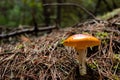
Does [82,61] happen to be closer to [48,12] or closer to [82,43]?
[82,43]

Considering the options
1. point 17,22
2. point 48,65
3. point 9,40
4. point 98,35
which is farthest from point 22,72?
point 17,22

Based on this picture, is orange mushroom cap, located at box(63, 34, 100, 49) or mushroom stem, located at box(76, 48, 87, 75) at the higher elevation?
orange mushroom cap, located at box(63, 34, 100, 49)

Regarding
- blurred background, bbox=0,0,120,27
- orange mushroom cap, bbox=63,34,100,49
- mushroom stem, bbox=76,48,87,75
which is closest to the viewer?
orange mushroom cap, bbox=63,34,100,49

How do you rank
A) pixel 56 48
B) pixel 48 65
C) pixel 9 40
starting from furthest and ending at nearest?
1. pixel 9 40
2. pixel 56 48
3. pixel 48 65

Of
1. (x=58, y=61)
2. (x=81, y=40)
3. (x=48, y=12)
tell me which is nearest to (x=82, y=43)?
(x=81, y=40)

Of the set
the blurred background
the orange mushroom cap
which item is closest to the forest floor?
the orange mushroom cap

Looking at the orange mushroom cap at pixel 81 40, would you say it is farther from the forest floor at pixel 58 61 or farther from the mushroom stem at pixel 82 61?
the forest floor at pixel 58 61

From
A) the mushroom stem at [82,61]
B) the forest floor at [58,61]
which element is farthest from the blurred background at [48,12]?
the mushroom stem at [82,61]

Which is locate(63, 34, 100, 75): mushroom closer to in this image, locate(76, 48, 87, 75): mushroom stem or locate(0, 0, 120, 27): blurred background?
locate(76, 48, 87, 75): mushroom stem

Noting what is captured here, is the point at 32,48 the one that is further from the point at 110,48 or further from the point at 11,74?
the point at 110,48
